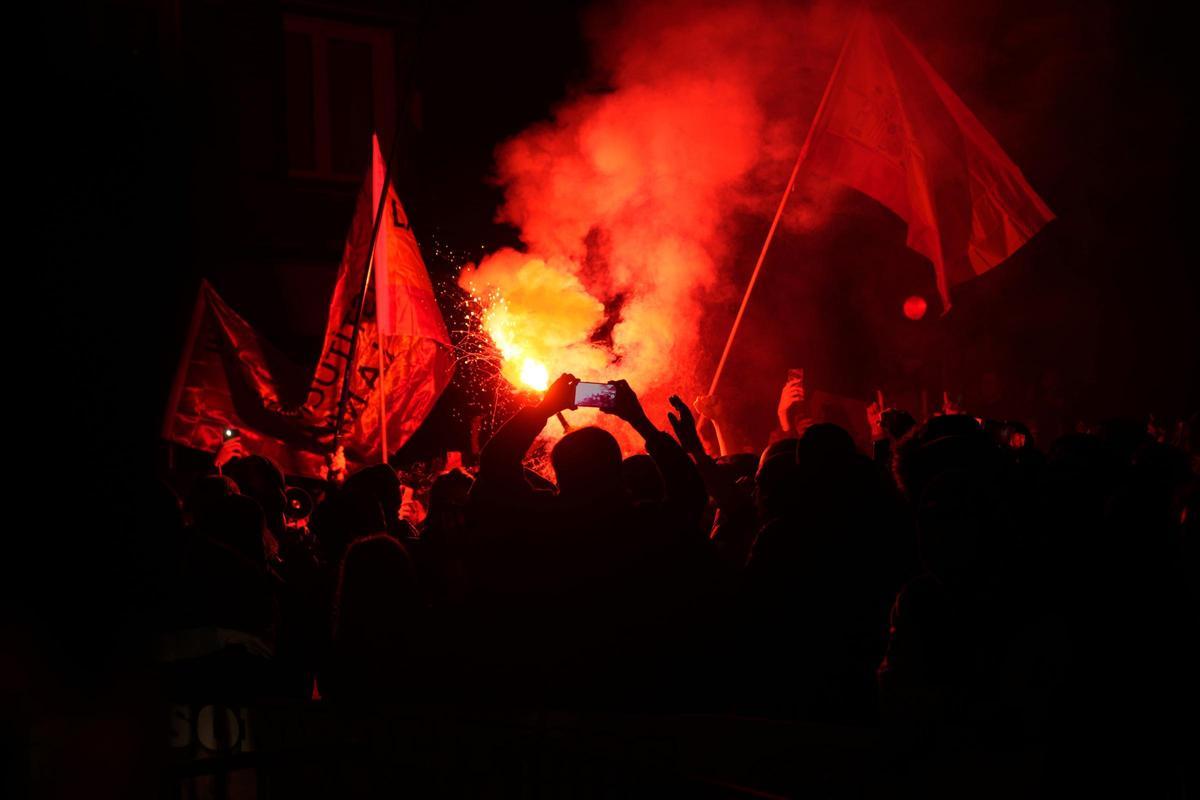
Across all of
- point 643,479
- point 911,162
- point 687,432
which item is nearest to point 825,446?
point 643,479

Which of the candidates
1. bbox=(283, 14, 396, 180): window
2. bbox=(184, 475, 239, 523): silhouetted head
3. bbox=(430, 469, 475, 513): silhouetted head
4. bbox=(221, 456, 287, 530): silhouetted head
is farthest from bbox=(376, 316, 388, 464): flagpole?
bbox=(283, 14, 396, 180): window

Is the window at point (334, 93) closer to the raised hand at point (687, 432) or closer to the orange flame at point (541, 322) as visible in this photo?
the orange flame at point (541, 322)

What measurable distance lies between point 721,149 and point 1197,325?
5.68 metres

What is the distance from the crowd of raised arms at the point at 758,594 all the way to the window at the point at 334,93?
9024 mm

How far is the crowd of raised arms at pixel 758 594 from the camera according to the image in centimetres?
259

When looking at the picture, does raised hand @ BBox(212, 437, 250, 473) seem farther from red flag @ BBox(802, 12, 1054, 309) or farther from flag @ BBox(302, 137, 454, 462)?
red flag @ BBox(802, 12, 1054, 309)

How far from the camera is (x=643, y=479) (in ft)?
13.1

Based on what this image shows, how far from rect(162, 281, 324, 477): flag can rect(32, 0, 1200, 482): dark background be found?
407cm

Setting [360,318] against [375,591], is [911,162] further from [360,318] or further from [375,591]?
[375,591]

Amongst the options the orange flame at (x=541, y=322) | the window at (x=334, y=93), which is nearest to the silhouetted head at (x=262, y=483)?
the orange flame at (x=541, y=322)

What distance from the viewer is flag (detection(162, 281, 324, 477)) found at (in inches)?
285

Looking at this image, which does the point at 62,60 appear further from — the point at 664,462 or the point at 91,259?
the point at 664,462

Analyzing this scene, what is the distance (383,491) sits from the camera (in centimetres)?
453

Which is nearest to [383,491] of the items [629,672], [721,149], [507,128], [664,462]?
[664,462]
